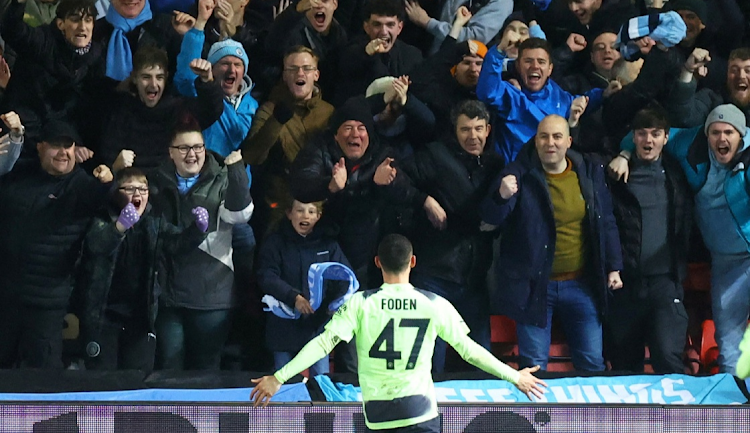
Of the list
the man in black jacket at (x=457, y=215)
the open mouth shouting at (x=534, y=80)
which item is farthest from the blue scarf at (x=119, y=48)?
the open mouth shouting at (x=534, y=80)

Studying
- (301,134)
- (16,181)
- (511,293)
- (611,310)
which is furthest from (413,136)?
(16,181)

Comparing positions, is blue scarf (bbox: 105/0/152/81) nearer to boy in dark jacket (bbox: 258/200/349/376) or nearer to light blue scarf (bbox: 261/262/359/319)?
boy in dark jacket (bbox: 258/200/349/376)

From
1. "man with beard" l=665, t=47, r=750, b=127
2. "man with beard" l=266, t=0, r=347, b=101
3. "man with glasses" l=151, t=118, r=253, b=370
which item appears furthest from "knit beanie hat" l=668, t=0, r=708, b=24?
"man with glasses" l=151, t=118, r=253, b=370

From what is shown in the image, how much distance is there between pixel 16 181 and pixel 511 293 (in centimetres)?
313

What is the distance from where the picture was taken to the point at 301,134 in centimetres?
781

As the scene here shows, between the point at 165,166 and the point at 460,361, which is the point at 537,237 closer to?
the point at 460,361

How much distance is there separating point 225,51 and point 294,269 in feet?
4.81

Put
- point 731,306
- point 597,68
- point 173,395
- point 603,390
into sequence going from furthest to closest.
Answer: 1. point 597,68
2. point 731,306
3. point 603,390
4. point 173,395

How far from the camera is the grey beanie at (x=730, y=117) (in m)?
7.77

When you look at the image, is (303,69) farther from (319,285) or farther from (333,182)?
(319,285)

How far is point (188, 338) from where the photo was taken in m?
7.52

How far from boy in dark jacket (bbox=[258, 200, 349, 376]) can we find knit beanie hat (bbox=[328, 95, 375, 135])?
0.54 metres

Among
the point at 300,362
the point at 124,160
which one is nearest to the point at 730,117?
the point at 300,362

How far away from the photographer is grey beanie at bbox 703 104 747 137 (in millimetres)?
7773
